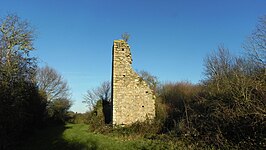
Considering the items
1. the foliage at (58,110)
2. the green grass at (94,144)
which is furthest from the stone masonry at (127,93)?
the foliage at (58,110)

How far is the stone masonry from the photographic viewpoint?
61.1 ft

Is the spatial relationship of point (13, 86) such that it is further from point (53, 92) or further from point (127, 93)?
point (53, 92)

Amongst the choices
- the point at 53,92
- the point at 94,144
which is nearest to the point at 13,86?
the point at 94,144

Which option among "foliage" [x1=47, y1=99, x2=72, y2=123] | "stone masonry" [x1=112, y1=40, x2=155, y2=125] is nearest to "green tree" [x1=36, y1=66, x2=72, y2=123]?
"foliage" [x1=47, y1=99, x2=72, y2=123]

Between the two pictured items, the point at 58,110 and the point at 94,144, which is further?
the point at 58,110

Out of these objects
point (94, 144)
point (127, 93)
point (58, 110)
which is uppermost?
point (58, 110)

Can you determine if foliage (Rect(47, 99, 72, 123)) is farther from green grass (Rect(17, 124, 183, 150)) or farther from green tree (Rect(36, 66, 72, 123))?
green grass (Rect(17, 124, 183, 150))

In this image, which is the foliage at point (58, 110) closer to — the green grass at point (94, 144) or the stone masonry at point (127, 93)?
the stone masonry at point (127, 93)

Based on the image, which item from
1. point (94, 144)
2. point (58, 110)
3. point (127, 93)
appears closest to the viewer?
point (94, 144)

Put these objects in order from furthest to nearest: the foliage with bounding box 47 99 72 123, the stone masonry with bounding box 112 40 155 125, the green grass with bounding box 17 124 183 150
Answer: the foliage with bounding box 47 99 72 123 → the stone masonry with bounding box 112 40 155 125 → the green grass with bounding box 17 124 183 150

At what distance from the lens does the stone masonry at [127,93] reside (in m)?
18.6

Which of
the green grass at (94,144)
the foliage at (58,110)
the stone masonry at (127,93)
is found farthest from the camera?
the foliage at (58,110)

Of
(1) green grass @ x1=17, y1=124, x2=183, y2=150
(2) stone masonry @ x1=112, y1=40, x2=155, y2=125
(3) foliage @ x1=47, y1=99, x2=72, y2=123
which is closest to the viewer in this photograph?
(1) green grass @ x1=17, y1=124, x2=183, y2=150

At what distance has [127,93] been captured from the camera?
62.3 feet
